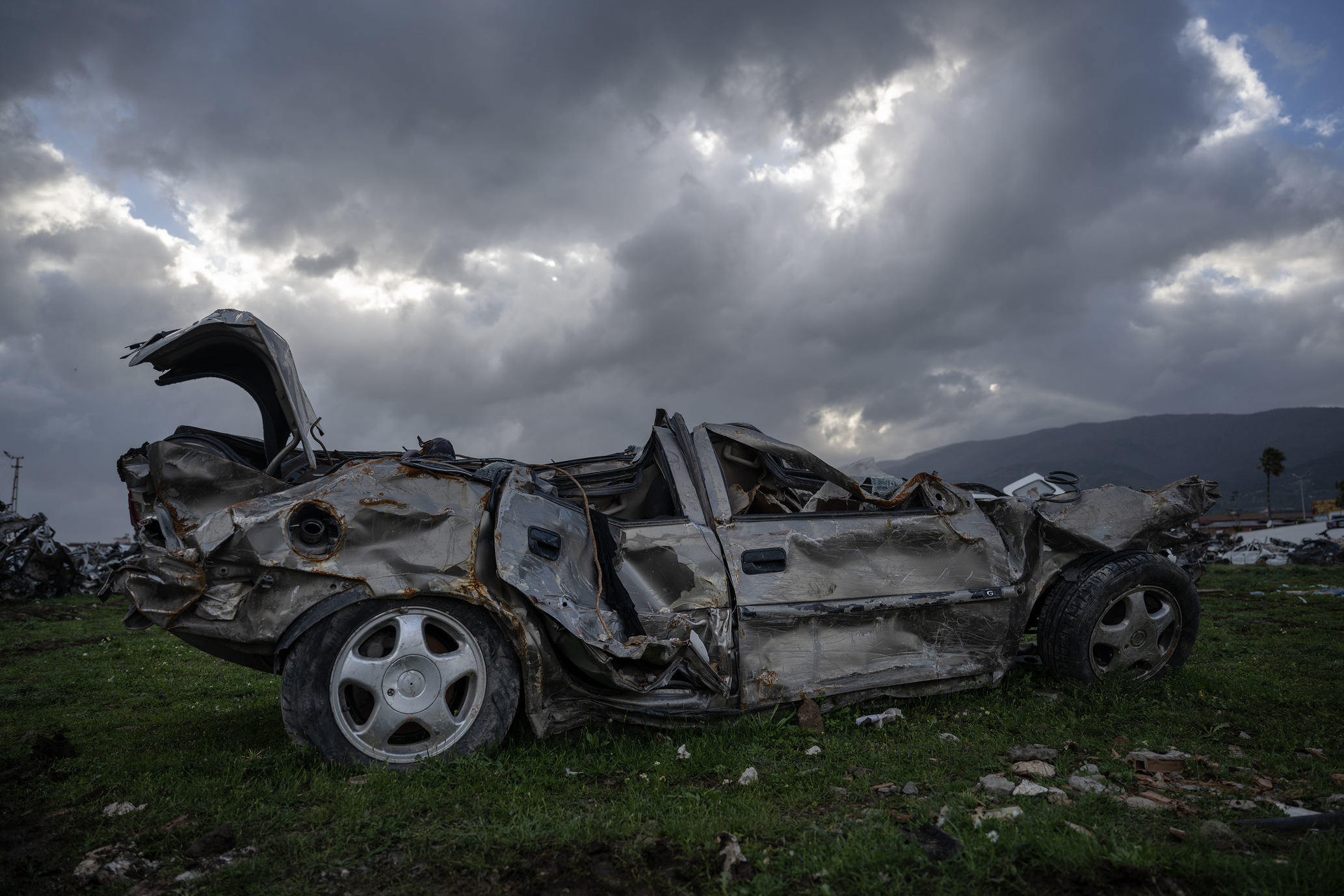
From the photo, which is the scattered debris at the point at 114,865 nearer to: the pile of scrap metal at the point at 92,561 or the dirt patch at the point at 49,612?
the dirt patch at the point at 49,612

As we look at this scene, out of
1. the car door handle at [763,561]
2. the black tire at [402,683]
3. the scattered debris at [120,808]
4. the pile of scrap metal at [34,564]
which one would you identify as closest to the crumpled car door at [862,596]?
the car door handle at [763,561]

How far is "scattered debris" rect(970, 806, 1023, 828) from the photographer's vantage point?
2.42m

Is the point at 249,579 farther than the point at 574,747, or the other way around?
the point at 574,747

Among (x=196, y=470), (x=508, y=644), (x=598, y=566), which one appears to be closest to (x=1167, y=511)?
(x=598, y=566)

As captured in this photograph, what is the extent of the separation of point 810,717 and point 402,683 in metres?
1.95

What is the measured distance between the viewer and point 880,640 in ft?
12.4

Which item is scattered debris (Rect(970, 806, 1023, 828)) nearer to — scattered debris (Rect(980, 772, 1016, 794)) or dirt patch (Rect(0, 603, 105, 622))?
scattered debris (Rect(980, 772, 1016, 794))

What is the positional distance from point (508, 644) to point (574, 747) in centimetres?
60

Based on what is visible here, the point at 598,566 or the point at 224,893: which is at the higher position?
the point at 598,566

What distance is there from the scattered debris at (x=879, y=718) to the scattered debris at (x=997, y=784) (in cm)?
77

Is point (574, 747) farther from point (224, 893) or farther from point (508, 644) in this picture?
point (224, 893)

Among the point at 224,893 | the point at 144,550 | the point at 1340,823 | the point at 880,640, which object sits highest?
Result: the point at 144,550

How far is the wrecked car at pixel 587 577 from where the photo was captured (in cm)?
300

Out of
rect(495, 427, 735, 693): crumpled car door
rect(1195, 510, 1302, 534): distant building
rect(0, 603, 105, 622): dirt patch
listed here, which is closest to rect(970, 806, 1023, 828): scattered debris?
rect(495, 427, 735, 693): crumpled car door
